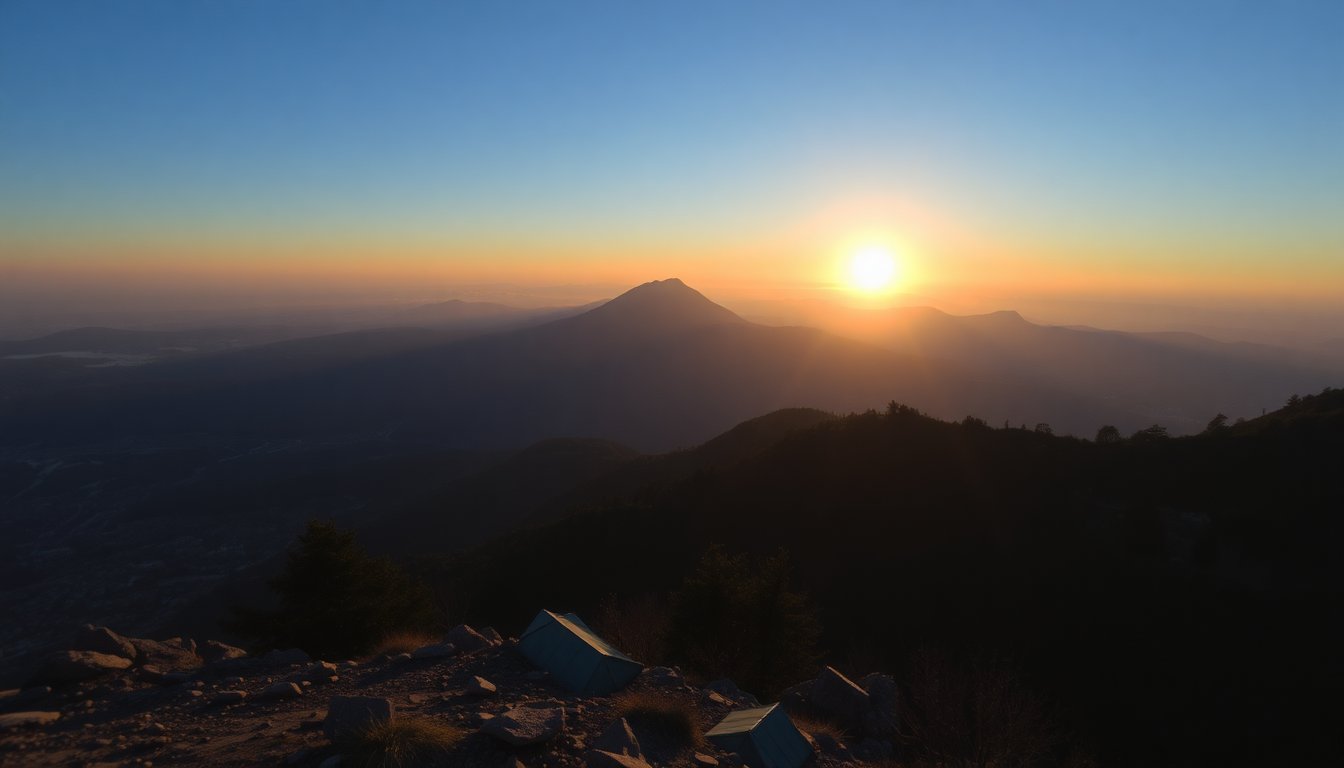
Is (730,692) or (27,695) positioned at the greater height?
(27,695)

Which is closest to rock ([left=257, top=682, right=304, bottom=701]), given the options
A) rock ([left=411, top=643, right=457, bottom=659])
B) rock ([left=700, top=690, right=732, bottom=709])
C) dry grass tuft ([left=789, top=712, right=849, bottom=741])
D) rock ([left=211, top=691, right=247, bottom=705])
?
rock ([left=211, top=691, right=247, bottom=705])

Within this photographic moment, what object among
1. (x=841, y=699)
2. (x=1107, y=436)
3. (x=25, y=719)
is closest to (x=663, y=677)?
(x=841, y=699)

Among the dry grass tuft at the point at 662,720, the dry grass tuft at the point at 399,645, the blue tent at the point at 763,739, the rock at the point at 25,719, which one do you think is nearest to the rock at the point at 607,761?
the dry grass tuft at the point at 662,720

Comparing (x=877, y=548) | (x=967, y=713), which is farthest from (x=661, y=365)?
(x=967, y=713)

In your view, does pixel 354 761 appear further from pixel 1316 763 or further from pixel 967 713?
pixel 1316 763

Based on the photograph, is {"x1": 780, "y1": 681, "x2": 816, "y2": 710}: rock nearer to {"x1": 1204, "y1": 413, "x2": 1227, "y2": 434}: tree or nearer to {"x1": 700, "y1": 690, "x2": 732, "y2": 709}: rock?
{"x1": 700, "y1": 690, "x2": 732, "y2": 709}: rock

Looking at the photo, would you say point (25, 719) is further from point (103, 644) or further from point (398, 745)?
point (398, 745)
